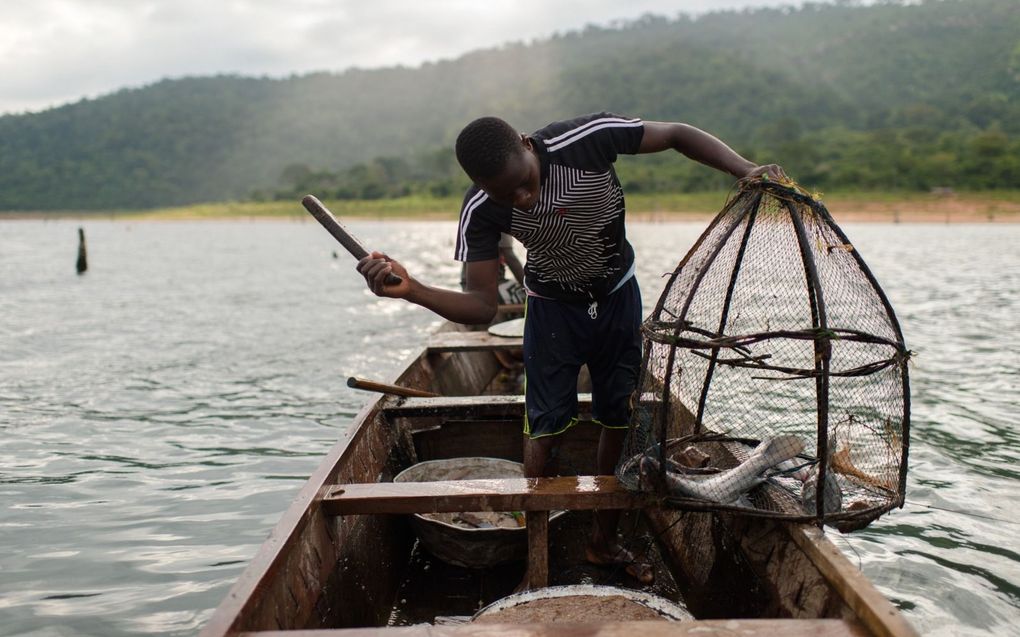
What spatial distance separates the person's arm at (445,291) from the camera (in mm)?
2814

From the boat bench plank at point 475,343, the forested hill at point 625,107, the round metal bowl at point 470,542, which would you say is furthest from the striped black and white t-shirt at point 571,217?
the forested hill at point 625,107

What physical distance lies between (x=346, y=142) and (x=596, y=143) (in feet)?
429

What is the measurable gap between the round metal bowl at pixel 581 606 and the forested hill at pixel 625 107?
166 feet

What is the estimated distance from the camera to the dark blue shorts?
315 cm

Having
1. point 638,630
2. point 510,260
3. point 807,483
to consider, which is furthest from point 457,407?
point 510,260

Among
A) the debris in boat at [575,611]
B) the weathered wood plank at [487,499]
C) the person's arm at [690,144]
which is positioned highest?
the person's arm at [690,144]

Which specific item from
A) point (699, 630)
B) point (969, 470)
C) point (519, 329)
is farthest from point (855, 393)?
point (699, 630)

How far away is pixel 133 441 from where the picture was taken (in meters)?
6.95

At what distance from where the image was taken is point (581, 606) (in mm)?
2607

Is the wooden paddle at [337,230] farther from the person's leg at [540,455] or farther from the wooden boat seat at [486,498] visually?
the person's leg at [540,455]

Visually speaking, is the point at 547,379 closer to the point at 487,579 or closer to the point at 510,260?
the point at 487,579

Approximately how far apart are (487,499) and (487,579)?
3.32 ft

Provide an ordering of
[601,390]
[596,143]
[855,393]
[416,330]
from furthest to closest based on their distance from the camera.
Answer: [416,330] → [855,393] → [601,390] → [596,143]

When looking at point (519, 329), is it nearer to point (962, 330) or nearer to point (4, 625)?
point (4, 625)
